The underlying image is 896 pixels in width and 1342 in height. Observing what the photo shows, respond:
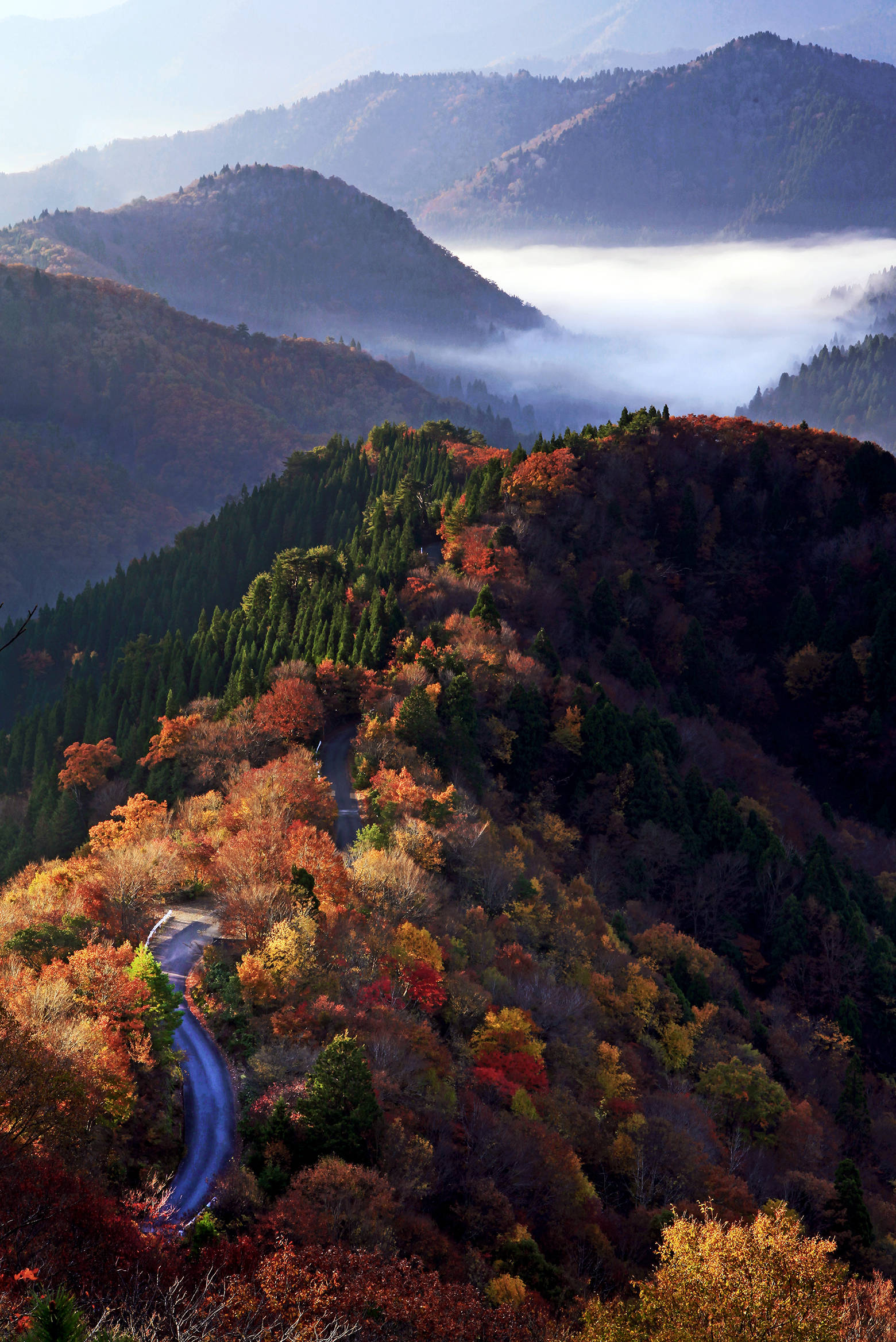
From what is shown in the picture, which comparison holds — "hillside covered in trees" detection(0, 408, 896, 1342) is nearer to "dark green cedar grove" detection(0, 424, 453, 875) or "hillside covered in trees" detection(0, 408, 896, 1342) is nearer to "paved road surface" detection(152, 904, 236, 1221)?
"dark green cedar grove" detection(0, 424, 453, 875)

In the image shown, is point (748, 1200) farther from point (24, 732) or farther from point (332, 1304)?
point (24, 732)

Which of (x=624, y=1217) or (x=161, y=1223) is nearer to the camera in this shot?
(x=161, y=1223)

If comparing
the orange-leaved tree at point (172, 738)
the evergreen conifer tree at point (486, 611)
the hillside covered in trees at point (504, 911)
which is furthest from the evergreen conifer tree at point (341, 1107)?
the evergreen conifer tree at point (486, 611)

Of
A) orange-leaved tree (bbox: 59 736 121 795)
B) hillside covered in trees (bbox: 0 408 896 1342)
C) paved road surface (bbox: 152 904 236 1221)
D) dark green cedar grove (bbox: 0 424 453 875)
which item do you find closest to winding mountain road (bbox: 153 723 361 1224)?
paved road surface (bbox: 152 904 236 1221)

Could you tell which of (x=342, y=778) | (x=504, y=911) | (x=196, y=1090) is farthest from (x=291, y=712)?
(x=196, y=1090)

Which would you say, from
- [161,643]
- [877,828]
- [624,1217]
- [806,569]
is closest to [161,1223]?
[624,1217]

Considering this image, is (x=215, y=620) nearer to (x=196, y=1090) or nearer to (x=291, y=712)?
(x=291, y=712)
